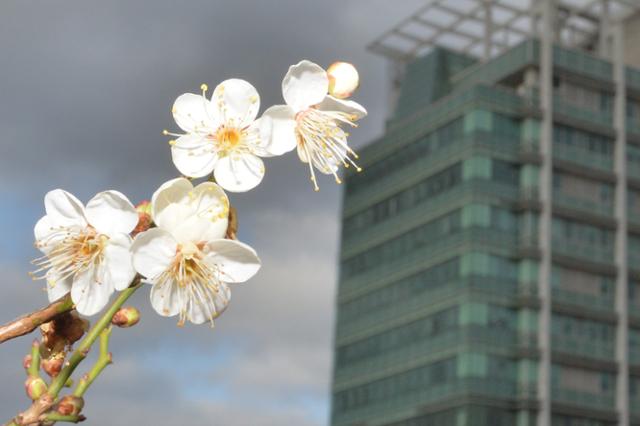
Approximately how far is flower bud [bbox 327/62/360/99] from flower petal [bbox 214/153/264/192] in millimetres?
236

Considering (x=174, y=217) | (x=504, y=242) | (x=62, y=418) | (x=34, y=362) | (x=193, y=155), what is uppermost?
(x=504, y=242)

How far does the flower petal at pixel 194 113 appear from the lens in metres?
2.09

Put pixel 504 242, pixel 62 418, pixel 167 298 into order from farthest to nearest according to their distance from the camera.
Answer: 1. pixel 504 242
2. pixel 167 298
3. pixel 62 418

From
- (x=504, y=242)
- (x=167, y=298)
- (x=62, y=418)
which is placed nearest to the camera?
(x=62, y=418)

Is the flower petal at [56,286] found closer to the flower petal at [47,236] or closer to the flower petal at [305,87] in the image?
the flower petal at [47,236]

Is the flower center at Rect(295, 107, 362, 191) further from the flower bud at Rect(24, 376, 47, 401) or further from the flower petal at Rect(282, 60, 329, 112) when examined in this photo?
the flower bud at Rect(24, 376, 47, 401)

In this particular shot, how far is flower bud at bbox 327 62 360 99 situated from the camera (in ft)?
7.07

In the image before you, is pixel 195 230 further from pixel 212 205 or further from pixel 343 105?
pixel 343 105

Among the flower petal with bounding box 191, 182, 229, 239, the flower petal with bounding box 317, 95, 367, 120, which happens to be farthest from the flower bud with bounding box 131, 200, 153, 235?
the flower petal with bounding box 317, 95, 367, 120

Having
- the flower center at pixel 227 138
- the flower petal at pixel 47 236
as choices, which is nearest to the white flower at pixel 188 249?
the flower center at pixel 227 138

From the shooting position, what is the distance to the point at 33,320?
2061mm

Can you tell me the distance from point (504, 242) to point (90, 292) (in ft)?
205

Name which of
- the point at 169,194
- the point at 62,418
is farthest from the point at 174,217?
the point at 62,418

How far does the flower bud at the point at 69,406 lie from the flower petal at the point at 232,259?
308 millimetres
